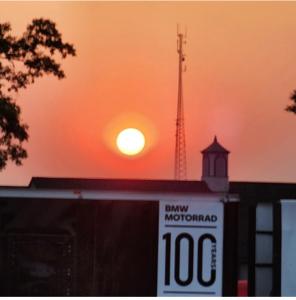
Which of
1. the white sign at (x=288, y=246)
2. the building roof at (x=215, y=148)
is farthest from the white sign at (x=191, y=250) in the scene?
the building roof at (x=215, y=148)

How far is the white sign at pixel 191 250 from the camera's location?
835 centimetres

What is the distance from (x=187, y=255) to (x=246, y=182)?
49658 mm

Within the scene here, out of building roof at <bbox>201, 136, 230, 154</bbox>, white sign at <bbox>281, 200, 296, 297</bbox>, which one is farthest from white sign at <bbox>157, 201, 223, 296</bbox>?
building roof at <bbox>201, 136, 230, 154</bbox>

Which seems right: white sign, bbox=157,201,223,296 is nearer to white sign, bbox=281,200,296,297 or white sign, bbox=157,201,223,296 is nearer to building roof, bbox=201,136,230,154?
white sign, bbox=281,200,296,297

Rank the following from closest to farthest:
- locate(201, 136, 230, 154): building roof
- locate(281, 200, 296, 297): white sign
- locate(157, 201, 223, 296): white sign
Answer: locate(157, 201, 223, 296): white sign, locate(281, 200, 296, 297): white sign, locate(201, 136, 230, 154): building roof

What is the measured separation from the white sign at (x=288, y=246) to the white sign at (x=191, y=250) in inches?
48.8

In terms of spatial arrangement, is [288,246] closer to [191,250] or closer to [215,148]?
[191,250]

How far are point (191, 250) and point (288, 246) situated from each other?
1.62m

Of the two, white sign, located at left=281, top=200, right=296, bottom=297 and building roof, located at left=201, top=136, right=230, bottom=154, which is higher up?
building roof, located at left=201, top=136, right=230, bottom=154

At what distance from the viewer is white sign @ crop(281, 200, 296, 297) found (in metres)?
9.24

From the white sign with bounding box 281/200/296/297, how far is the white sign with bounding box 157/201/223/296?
124 centimetres

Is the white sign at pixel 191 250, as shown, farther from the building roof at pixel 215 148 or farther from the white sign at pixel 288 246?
the building roof at pixel 215 148

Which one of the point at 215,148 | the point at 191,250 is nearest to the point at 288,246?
the point at 191,250

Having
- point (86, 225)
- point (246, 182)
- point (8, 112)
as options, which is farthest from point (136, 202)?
point (246, 182)
